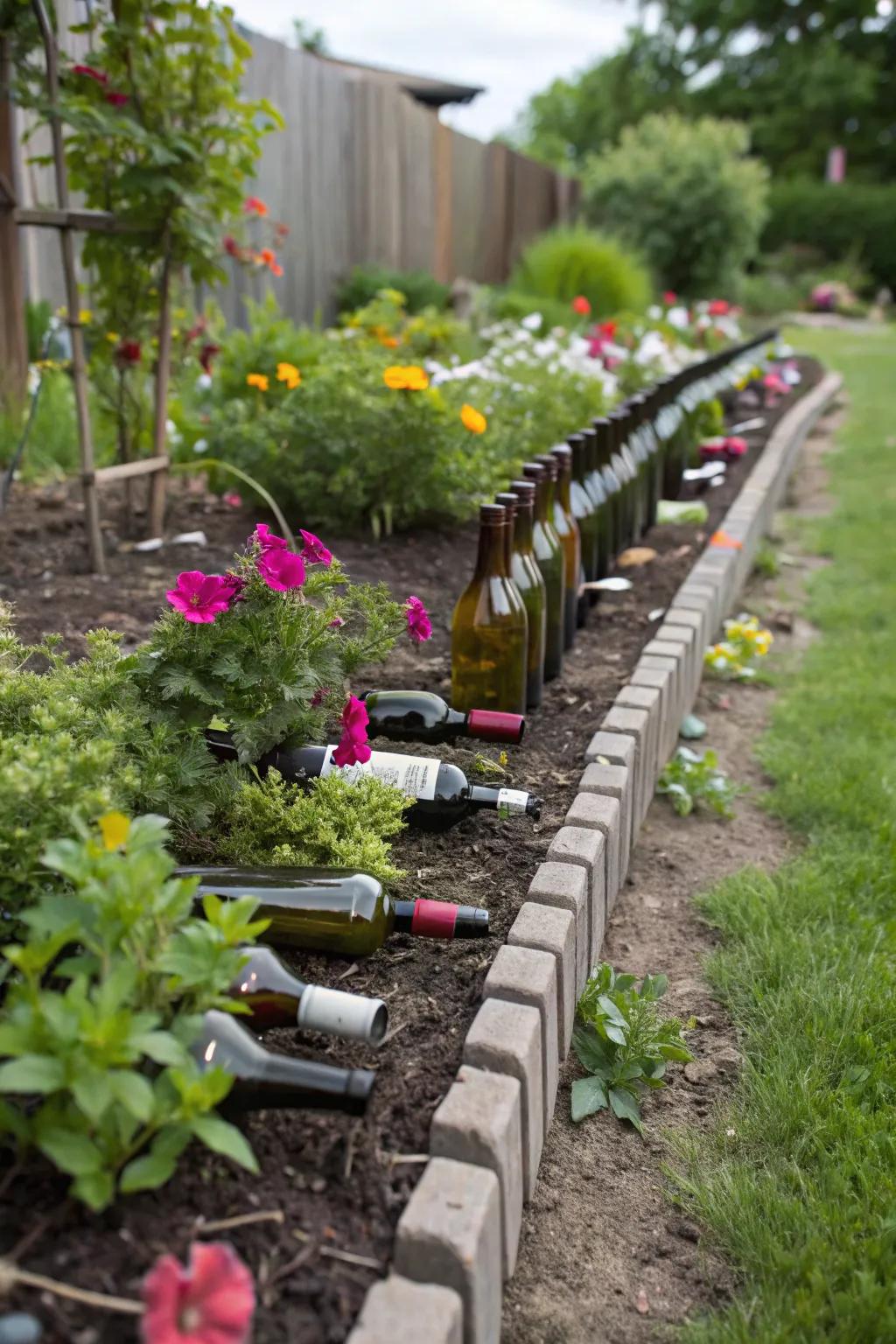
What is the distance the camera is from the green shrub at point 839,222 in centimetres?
2458

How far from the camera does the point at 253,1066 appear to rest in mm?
1232

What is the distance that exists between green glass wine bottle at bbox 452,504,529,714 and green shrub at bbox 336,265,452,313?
5.83 metres

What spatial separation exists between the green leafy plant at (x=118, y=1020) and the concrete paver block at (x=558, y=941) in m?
0.58

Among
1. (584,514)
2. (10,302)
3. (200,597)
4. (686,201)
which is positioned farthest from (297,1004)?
(686,201)

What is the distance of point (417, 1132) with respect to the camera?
1324 mm

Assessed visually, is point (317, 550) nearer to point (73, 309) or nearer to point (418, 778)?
point (418, 778)

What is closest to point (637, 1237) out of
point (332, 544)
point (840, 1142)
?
point (840, 1142)

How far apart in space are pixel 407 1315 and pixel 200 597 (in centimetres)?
101

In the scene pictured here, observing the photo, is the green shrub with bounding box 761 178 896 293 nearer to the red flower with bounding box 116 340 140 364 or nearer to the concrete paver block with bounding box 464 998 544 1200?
the red flower with bounding box 116 340 140 364

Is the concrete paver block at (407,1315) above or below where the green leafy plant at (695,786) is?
above

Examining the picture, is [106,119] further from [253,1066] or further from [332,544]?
[253,1066]

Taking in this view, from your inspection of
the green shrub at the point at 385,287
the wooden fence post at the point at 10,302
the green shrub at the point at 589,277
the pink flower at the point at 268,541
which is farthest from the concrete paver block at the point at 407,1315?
the green shrub at the point at 589,277

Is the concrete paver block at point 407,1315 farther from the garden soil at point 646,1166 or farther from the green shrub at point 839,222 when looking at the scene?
the green shrub at point 839,222

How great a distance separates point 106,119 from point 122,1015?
2776 millimetres
